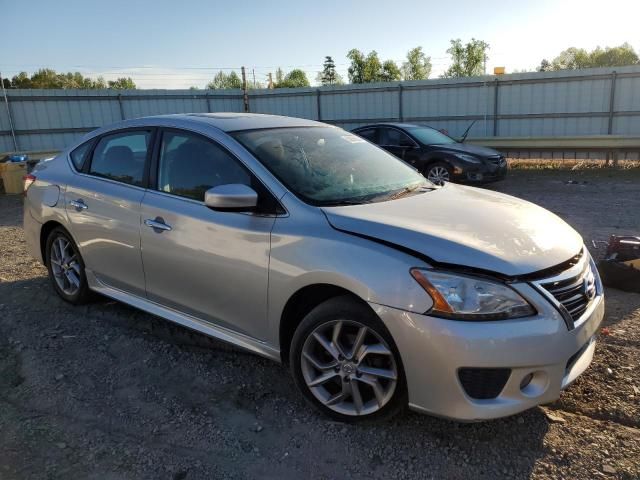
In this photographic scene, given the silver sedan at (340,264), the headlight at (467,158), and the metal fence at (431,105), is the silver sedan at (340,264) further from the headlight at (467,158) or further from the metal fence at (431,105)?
the metal fence at (431,105)

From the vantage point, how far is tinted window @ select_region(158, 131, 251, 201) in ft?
11.0

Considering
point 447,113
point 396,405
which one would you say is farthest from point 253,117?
point 447,113

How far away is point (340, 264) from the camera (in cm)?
266

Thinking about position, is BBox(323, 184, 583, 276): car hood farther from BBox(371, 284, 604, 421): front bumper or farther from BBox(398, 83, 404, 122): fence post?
BBox(398, 83, 404, 122): fence post

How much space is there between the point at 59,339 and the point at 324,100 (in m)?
15.4

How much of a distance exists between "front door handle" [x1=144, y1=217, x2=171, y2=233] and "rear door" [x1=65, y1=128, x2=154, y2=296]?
0.43ft

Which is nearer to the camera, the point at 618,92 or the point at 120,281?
the point at 120,281

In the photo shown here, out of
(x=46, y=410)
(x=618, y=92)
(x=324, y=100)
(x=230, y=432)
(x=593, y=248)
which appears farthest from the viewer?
(x=324, y=100)

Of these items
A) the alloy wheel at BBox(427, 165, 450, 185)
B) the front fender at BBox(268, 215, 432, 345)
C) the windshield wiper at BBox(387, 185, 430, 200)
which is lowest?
the alloy wheel at BBox(427, 165, 450, 185)

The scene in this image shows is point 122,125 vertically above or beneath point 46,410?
above

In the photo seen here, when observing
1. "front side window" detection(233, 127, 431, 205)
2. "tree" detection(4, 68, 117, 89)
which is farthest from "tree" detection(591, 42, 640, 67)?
"front side window" detection(233, 127, 431, 205)

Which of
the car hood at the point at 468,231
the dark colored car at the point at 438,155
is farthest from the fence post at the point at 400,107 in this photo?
the car hood at the point at 468,231

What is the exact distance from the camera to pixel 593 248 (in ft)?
19.6

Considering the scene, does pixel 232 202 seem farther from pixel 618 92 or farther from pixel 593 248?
pixel 618 92
